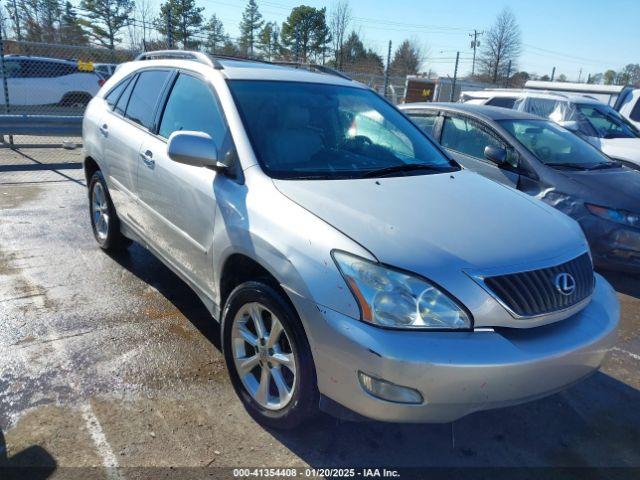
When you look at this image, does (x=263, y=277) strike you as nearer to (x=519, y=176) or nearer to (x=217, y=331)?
Answer: (x=217, y=331)

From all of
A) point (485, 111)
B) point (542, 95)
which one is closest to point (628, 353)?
point (485, 111)

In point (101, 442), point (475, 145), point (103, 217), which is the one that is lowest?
point (101, 442)

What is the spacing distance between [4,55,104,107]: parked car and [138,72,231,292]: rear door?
1419cm

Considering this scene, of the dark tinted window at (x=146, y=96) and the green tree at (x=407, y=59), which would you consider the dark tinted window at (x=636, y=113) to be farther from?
the green tree at (x=407, y=59)

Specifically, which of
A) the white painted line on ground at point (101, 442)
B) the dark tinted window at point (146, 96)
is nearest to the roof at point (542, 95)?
the dark tinted window at point (146, 96)

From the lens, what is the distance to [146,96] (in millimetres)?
3994

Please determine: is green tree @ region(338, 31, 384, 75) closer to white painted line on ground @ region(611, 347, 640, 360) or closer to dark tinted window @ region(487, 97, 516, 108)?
dark tinted window @ region(487, 97, 516, 108)

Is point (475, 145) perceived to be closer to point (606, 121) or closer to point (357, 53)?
point (606, 121)

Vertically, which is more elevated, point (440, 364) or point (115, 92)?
point (115, 92)

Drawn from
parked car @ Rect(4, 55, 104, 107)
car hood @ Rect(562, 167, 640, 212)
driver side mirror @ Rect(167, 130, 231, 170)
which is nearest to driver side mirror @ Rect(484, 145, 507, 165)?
car hood @ Rect(562, 167, 640, 212)

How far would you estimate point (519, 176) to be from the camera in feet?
17.5

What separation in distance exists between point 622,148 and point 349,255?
7.33 meters

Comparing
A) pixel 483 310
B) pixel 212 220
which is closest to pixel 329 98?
pixel 212 220

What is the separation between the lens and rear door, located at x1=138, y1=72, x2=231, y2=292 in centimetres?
298
